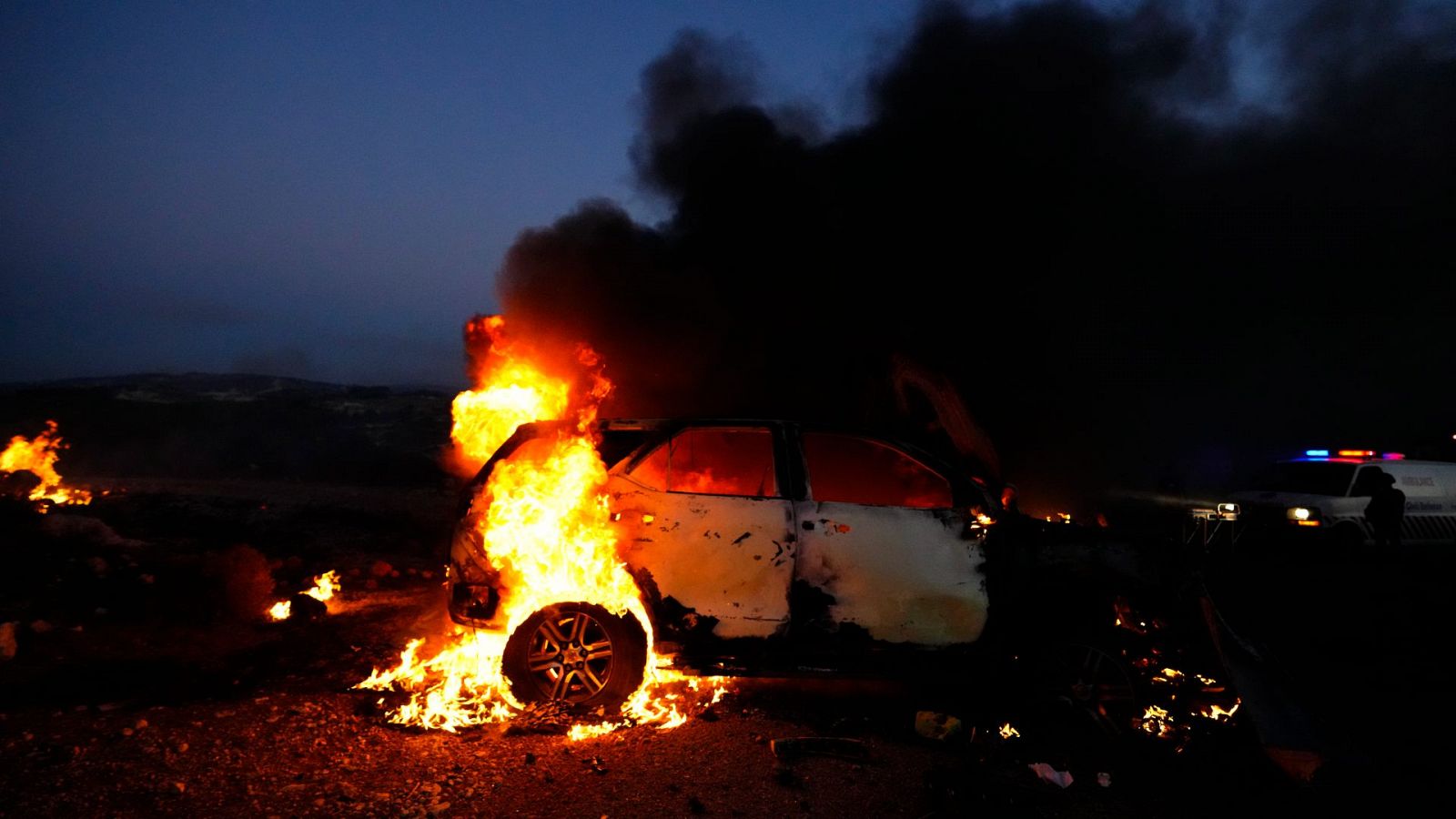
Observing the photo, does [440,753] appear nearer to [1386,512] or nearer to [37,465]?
[1386,512]

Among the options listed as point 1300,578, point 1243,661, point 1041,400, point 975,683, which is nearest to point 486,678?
point 975,683

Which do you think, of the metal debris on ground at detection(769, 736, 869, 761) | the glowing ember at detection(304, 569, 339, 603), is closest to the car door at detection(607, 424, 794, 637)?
the metal debris on ground at detection(769, 736, 869, 761)

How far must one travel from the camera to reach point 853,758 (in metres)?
3.87

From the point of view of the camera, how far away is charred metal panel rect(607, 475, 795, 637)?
4.34 meters

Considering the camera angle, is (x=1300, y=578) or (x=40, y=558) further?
(x=1300, y=578)

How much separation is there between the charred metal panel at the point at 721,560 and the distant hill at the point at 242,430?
20.0 meters

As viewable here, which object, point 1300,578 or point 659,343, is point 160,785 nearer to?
point 659,343

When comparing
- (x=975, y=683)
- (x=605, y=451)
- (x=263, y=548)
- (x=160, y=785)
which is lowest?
(x=263, y=548)

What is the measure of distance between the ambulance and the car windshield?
0.01 meters

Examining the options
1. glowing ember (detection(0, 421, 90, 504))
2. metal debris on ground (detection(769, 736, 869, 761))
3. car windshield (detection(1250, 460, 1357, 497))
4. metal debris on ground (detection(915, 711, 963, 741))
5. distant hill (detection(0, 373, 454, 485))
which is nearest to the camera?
metal debris on ground (detection(769, 736, 869, 761))

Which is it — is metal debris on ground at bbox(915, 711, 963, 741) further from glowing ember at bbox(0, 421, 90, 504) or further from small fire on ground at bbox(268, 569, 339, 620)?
glowing ember at bbox(0, 421, 90, 504)

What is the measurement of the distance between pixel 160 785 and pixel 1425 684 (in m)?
7.92

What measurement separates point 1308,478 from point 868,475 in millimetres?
11170

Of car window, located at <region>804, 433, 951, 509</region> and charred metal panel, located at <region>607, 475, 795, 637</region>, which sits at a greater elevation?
car window, located at <region>804, 433, 951, 509</region>
